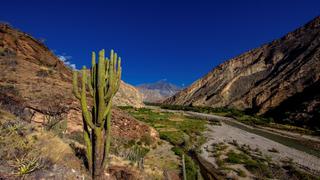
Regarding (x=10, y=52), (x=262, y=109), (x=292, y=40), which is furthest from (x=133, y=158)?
(x=292, y=40)

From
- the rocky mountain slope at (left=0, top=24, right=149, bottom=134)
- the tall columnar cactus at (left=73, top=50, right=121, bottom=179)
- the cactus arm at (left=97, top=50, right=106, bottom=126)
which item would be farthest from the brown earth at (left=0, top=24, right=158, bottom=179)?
the cactus arm at (left=97, top=50, right=106, bottom=126)

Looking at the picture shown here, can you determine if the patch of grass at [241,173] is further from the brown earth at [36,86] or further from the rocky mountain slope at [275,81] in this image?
the rocky mountain slope at [275,81]

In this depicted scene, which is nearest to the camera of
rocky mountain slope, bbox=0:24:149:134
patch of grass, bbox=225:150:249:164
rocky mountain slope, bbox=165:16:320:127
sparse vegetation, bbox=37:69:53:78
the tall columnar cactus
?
the tall columnar cactus

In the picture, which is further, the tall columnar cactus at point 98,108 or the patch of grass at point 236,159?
the patch of grass at point 236,159

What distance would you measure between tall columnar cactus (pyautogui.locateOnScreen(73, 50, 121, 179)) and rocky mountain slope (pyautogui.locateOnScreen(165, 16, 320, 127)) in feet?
136

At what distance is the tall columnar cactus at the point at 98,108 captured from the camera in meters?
9.48

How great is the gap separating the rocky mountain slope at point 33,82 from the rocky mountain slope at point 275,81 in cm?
3951

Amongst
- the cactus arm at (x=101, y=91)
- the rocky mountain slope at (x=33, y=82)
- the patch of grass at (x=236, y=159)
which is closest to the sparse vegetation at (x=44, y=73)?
the rocky mountain slope at (x=33, y=82)

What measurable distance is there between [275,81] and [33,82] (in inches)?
2771

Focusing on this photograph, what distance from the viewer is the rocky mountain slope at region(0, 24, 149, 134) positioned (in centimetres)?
1510

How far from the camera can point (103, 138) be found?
10.6m

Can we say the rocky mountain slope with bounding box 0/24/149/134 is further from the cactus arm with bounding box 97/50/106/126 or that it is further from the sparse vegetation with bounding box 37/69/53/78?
the cactus arm with bounding box 97/50/106/126

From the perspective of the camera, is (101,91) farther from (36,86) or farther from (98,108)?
(36,86)

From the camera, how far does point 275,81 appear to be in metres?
72.6
